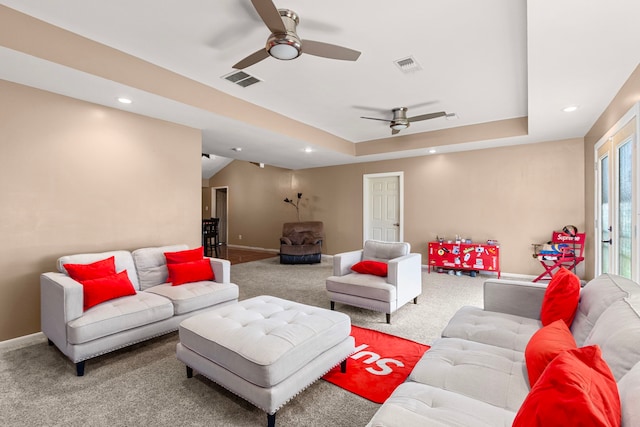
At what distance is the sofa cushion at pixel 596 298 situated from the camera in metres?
1.53

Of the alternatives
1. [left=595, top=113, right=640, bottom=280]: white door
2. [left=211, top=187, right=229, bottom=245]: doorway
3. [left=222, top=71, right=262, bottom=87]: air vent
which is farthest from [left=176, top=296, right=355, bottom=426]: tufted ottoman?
[left=211, top=187, right=229, bottom=245]: doorway

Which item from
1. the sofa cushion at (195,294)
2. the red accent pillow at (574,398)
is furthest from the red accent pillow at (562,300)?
the sofa cushion at (195,294)

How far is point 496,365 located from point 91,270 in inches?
126

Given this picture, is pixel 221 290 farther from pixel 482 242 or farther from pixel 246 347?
pixel 482 242

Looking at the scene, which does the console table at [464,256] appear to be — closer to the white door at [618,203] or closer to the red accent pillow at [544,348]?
the white door at [618,203]

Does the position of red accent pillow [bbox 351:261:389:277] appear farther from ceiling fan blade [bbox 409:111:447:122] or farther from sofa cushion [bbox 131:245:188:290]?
sofa cushion [bbox 131:245:188:290]

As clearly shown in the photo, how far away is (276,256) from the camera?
8109 millimetres

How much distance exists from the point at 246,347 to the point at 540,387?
1.46 m

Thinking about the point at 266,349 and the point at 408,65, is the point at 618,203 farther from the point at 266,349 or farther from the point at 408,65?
the point at 266,349

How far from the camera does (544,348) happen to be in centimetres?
134

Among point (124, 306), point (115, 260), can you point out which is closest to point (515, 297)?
point (124, 306)

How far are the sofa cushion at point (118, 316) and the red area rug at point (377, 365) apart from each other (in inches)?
62.8

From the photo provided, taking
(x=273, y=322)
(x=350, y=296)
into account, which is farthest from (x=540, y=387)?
(x=350, y=296)

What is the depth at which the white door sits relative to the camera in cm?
282
